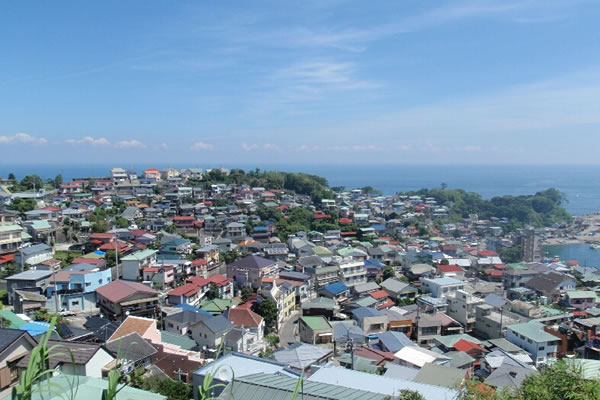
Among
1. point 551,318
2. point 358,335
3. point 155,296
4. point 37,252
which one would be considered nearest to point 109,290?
point 155,296

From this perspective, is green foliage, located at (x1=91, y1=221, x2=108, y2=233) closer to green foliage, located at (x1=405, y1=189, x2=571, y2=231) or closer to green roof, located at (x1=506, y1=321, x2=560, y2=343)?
green roof, located at (x1=506, y1=321, x2=560, y2=343)

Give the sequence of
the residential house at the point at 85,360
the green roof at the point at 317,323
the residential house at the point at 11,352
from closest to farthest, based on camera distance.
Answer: the residential house at the point at 11,352, the residential house at the point at 85,360, the green roof at the point at 317,323

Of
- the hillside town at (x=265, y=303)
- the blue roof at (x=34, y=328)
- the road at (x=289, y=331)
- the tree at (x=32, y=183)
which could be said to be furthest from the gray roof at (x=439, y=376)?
the tree at (x=32, y=183)

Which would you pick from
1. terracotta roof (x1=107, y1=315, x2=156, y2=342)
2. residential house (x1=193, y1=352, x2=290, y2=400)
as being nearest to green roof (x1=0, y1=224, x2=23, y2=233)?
terracotta roof (x1=107, y1=315, x2=156, y2=342)

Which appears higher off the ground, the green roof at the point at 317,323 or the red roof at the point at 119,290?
the red roof at the point at 119,290

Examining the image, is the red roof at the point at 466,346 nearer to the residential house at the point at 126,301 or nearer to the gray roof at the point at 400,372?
the gray roof at the point at 400,372

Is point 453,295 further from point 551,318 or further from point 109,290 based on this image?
point 109,290
